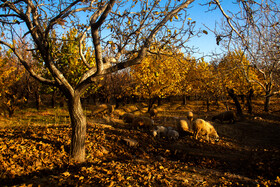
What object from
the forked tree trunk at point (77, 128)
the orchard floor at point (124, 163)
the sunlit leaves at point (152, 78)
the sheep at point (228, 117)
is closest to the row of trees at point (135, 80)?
the sunlit leaves at point (152, 78)

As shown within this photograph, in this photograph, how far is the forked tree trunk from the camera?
4.85 metres

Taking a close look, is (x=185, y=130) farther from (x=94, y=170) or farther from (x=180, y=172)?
(x=94, y=170)

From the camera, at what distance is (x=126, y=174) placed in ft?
14.4

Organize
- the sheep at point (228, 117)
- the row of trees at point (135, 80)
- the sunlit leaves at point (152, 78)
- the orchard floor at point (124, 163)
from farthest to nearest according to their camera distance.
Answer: the sunlit leaves at point (152, 78) < the sheep at point (228, 117) < the row of trees at point (135, 80) < the orchard floor at point (124, 163)

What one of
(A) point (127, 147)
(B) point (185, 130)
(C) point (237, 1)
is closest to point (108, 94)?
(B) point (185, 130)

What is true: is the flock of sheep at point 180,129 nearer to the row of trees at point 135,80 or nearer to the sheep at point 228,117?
the row of trees at point 135,80

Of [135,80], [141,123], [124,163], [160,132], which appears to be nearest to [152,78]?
[135,80]

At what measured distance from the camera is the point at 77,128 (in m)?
4.96

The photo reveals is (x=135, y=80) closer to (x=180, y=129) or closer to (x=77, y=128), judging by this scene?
(x=180, y=129)

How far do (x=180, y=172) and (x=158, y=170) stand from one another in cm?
65

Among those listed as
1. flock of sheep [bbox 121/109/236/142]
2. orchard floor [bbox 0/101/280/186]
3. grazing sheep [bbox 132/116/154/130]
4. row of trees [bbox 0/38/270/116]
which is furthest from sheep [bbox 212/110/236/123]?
grazing sheep [bbox 132/116/154/130]

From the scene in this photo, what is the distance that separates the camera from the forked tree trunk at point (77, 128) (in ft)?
15.9

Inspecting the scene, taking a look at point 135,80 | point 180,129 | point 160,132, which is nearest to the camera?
point 160,132

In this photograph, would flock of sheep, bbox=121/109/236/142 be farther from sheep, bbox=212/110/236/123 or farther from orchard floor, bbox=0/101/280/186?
sheep, bbox=212/110/236/123
